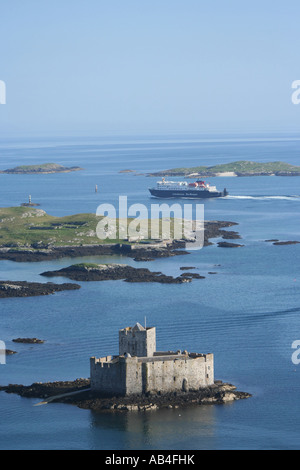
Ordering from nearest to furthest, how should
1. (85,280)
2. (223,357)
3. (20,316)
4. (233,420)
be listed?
1. (233,420)
2. (223,357)
3. (20,316)
4. (85,280)

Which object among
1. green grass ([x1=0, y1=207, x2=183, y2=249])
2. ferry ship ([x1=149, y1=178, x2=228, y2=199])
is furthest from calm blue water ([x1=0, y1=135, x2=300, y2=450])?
ferry ship ([x1=149, y1=178, x2=228, y2=199])

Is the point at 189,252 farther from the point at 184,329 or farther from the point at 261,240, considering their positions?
the point at 184,329

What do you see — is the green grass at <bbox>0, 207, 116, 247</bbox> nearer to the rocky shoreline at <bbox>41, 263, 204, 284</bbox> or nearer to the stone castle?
the rocky shoreline at <bbox>41, 263, 204, 284</bbox>

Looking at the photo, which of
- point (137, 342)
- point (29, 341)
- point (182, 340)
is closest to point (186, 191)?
point (29, 341)

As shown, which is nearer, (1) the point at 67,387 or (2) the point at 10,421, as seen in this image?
(2) the point at 10,421

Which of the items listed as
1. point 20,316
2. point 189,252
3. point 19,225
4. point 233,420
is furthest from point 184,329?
point 19,225

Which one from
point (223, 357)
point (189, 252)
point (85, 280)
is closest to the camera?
point (223, 357)

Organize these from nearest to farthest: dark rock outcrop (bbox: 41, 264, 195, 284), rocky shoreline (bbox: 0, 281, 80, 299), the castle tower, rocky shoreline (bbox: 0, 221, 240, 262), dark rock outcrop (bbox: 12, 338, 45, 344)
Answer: the castle tower → dark rock outcrop (bbox: 12, 338, 45, 344) → rocky shoreline (bbox: 0, 281, 80, 299) → dark rock outcrop (bbox: 41, 264, 195, 284) → rocky shoreline (bbox: 0, 221, 240, 262)

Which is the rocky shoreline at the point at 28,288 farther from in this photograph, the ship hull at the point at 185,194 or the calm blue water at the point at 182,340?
the ship hull at the point at 185,194

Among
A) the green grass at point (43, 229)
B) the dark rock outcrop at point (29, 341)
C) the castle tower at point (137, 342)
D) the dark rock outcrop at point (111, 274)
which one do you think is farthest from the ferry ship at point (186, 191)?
the castle tower at point (137, 342)
